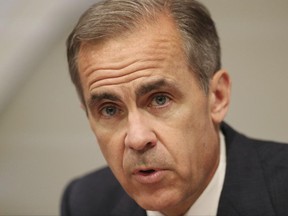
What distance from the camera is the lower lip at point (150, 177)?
1.35 meters

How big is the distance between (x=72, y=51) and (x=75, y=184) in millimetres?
718

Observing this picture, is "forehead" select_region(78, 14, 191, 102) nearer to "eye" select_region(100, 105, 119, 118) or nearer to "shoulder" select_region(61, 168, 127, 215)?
"eye" select_region(100, 105, 119, 118)

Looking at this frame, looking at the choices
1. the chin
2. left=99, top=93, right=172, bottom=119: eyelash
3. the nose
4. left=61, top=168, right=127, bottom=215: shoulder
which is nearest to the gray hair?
left=99, top=93, right=172, bottom=119: eyelash

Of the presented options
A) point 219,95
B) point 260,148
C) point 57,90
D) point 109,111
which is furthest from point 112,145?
point 57,90

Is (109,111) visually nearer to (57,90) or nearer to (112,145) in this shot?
(112,145)

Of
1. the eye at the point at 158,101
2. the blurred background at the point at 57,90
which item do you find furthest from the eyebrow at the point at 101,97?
the blurred background at the point at 57,90

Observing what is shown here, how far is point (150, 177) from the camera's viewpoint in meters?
1.36

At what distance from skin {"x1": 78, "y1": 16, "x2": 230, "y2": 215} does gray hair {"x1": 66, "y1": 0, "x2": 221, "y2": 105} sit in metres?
0.02

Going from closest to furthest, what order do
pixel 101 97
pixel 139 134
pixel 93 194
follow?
pixel 139 134 < pixel 101 97 < pixel 93 194

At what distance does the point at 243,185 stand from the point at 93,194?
0.65m

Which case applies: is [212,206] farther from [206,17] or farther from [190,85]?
[206,17]

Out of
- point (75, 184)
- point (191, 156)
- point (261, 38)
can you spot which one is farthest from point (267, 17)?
point (75, 184)

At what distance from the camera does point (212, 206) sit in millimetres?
1559

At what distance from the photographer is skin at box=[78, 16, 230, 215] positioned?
1.35 metres
